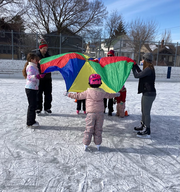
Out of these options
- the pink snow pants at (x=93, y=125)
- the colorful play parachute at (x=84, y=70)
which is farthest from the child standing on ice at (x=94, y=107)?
the colorful play parachute at (x=84, y=70)

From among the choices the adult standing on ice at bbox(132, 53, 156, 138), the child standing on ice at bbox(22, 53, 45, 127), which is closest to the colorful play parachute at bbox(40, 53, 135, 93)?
the child standing on ice at bbox(22, 53, 45, 127)

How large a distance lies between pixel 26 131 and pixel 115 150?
183 cm

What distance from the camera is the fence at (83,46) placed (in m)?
12.6

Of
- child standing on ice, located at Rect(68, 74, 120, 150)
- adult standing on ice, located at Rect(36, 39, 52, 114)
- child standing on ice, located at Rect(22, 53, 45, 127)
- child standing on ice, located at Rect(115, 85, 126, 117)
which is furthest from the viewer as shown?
child standing on ice, located at Rect(115, 85, 126, 117)

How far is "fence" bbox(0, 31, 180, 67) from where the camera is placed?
12.6 metres

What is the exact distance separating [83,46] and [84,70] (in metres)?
10.3

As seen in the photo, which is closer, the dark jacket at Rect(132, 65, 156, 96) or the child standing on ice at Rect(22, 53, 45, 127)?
the dark jacket at Rect(132, 65, 156, 96)

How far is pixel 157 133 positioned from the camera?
3838mm

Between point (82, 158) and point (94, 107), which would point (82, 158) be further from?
point (94, 107)

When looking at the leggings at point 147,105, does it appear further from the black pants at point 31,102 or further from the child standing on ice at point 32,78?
the black pants at point 31,102

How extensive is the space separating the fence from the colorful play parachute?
938 centimetres

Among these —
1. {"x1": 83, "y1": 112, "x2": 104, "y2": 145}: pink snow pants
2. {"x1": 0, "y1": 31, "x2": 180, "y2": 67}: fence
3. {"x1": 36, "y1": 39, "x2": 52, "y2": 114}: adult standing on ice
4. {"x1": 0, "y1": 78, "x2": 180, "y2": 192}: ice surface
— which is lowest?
{"x1": 0, "y1": 78, "x2": 180, "y2": 192}: ice surface

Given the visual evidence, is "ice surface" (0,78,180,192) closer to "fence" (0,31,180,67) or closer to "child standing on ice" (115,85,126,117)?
"child standing on ice" (115,85,126,117)

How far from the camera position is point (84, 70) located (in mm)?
3711
